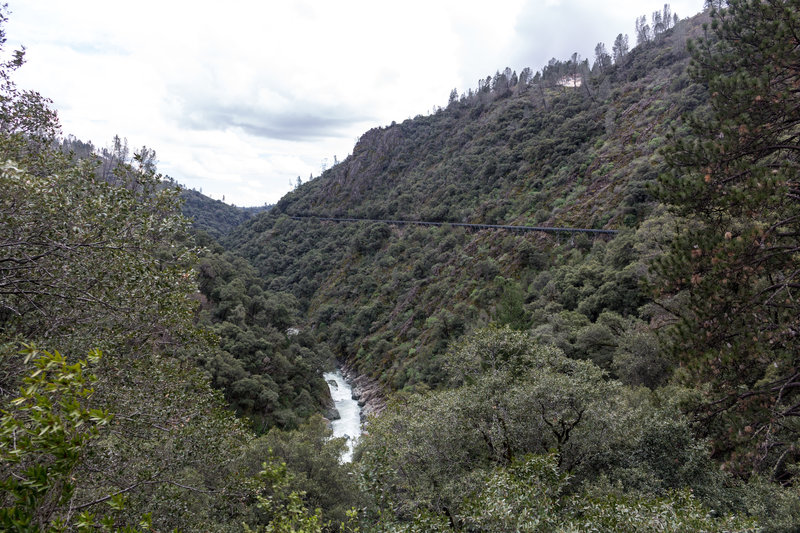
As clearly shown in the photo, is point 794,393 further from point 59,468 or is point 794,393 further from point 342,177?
point 342,177

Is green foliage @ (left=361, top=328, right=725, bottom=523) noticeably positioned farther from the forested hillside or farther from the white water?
the white water

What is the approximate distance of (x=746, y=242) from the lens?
25.4 feet

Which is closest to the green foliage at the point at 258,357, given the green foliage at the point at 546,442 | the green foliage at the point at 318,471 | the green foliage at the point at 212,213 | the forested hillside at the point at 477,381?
the forested hillside at the point at 477,381

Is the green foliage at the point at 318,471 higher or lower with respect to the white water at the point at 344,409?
higher

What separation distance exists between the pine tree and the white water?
2731cm

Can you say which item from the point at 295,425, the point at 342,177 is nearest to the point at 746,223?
the point at 295,425

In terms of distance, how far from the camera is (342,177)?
11925 centimetres

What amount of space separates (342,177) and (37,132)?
11348 centimetres

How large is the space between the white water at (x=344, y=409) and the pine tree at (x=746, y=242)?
89.6 feet

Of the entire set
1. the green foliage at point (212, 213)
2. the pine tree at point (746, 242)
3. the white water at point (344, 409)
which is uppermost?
the green foliage at point (212, 213)

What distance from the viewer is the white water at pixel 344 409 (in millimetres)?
36906

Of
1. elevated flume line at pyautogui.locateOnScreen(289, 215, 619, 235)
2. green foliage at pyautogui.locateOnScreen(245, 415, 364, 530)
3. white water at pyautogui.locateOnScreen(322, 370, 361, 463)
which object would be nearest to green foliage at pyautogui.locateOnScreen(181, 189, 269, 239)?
elevated flume line at pyautogui.locateOnScreen(289, 215, 619, 235)

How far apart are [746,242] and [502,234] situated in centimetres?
4450

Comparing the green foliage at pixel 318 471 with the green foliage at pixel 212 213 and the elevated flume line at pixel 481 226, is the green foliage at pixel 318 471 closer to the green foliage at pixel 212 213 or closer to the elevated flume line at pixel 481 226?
the elevated flume line at pixel 481 226
